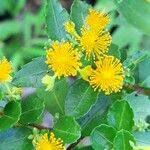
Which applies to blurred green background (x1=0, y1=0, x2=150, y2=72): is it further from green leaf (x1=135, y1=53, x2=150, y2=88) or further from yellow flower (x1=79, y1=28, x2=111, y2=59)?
yellow flower (x1=79, y1=28, x2=111, y2=59)

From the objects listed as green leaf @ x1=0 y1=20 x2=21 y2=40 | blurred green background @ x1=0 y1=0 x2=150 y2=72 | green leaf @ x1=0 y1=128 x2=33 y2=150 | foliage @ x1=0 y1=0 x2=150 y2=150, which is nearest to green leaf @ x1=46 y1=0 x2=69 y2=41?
foliage @ x1=0 y1=0 x2=150 y2=150

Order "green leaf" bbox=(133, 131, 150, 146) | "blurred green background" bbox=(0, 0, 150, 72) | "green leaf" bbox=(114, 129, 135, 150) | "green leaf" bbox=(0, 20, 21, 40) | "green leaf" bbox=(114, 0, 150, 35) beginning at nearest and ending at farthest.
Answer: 1. "green leaf" bbox=(114, 129, 135, 150)
2. "green leaf" bbox=(133, 131, 150, 146)
3. "green leaf" bbox=(114, 0, 150, 35)
4. "blurred green background" bbox=(0, 0, 150, 72)
5. "green leaf" bbox=(0, 20, 21, 40)

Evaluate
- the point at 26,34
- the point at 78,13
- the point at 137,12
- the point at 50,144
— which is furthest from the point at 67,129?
the point at 26,34

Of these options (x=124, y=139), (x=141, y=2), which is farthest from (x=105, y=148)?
(x=141, y=2)

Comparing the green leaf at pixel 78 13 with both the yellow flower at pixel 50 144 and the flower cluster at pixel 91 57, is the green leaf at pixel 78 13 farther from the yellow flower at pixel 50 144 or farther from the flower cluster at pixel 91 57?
the yellow flower at pixel 50 144

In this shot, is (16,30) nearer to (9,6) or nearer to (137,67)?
(9,6)

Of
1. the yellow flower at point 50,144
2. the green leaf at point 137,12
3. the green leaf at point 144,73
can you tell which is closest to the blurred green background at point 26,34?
the green leaf at point 137,12
